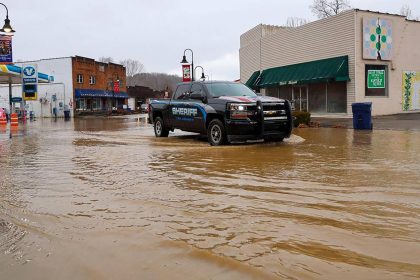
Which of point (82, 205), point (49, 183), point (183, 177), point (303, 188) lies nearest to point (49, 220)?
point (82, 205)

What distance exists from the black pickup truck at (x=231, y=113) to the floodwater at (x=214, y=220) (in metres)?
3.06

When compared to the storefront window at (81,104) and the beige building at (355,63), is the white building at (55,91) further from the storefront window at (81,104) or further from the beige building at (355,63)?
the beige building at (355,63)

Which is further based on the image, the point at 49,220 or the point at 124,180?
the point at 124,180

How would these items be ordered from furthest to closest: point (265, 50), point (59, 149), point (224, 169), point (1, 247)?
point (265, 50), point (59, 149), point (224, 169), point (1, 247)

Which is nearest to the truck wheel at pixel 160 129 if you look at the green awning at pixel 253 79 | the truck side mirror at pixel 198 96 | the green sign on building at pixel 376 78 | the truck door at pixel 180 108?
the truck door at pixel 180 108

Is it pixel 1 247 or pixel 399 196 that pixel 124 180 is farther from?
pixel 399 196

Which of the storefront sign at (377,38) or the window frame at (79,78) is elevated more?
the window frame at (79,78)

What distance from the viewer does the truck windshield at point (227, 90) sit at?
12.5 m

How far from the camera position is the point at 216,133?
39.1 ft

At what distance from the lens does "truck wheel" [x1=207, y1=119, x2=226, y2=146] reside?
38.2ft

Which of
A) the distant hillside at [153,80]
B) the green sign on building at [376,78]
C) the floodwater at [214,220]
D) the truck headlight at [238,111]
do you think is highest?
the distant hillside at [153,80]

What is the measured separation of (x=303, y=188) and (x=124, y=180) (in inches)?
107

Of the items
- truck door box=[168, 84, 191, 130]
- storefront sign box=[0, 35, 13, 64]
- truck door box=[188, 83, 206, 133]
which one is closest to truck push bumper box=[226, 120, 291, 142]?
truck door box=[188, 83, 206, 133]

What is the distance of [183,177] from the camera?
7.02 metres
